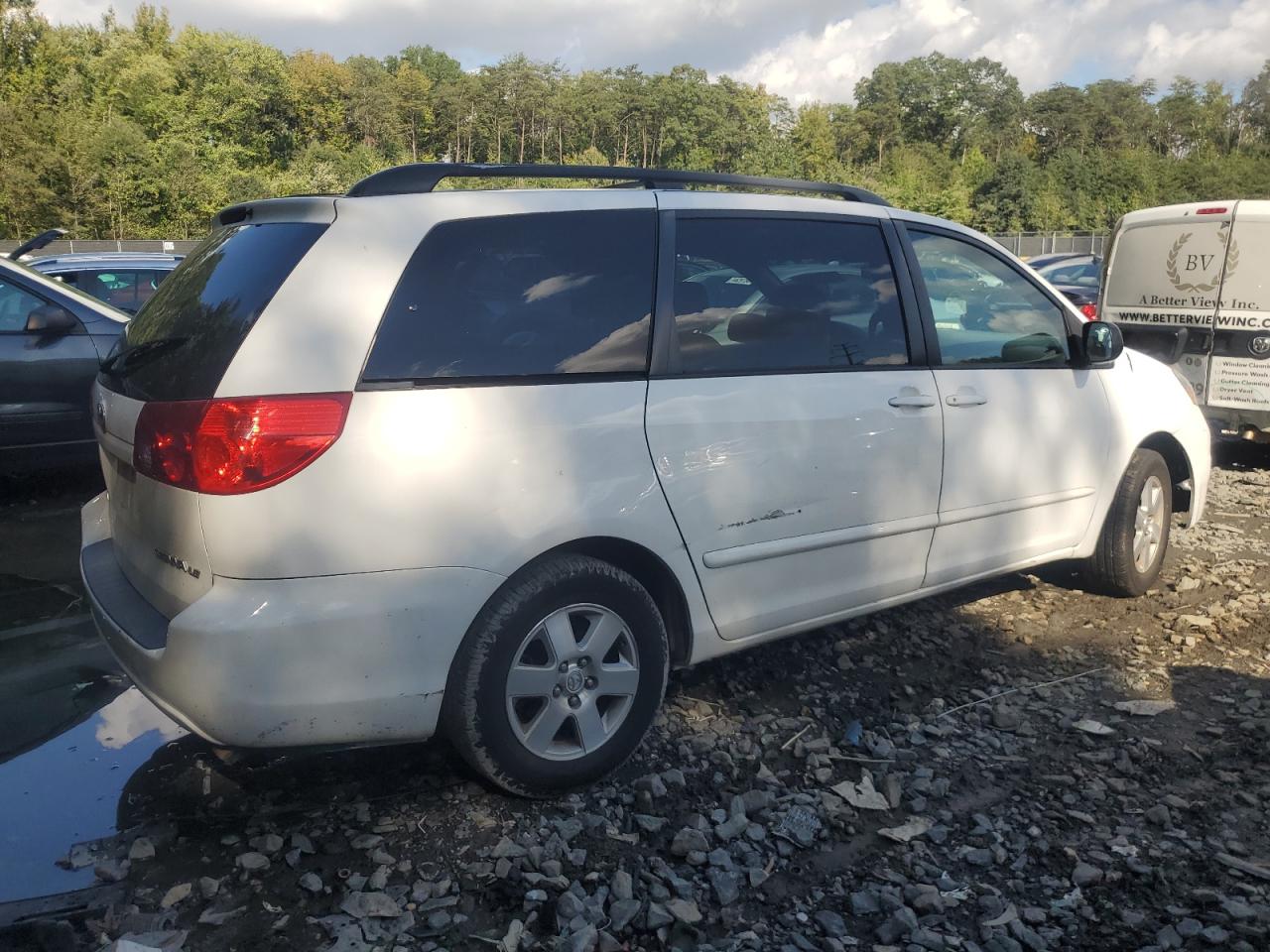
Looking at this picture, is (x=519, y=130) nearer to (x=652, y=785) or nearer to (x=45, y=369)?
(x=45, y=369)

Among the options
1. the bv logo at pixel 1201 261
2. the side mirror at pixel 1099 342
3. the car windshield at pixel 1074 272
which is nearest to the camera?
the side mirror at pixel 1099 342

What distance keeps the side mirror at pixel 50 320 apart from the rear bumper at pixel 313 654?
4.37 meters

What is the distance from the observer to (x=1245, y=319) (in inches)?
313

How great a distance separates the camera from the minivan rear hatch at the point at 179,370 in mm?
2859

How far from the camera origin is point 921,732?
3832mm

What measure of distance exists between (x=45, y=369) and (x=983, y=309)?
5.55m

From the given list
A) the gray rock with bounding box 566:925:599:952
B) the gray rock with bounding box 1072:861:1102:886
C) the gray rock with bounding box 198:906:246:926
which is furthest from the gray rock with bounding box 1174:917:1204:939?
the gray rock with bounding box 198:906:246:926

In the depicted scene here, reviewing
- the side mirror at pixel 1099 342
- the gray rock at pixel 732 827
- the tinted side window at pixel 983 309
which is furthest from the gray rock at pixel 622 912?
the side mirror at pixel 1099 342

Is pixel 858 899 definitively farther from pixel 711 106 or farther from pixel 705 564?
pixel 711 106

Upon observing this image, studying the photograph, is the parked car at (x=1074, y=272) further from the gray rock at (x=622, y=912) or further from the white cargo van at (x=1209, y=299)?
the gray rock at (x=622, y=912)

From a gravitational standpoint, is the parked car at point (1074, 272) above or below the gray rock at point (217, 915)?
above

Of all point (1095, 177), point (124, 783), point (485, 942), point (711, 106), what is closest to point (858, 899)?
point (485, 942)

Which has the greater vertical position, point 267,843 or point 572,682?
point 572,682

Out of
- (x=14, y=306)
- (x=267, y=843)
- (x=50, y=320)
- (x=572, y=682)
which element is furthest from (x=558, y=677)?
(x=14, y=306)
